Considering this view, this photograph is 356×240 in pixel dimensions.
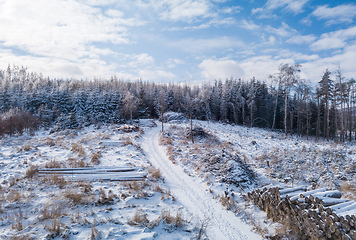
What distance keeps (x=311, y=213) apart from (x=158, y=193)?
19.8ft

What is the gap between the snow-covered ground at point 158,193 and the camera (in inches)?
223

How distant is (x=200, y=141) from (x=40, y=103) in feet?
139

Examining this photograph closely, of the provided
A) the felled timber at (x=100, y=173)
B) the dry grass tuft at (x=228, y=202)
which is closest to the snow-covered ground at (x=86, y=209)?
the felled timber at (x=100, y=173)

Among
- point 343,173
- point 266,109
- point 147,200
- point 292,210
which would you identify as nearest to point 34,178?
point 147,200

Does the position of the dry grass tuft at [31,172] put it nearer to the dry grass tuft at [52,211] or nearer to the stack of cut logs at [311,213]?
the dry grass tuft at [52,211]

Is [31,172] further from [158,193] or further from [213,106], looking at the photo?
[213,106]

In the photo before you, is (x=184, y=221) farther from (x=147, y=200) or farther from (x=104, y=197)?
(x=104, y=197)

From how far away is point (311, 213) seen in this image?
17.9 ft

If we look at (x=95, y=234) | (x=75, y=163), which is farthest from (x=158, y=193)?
(x=75, y=163)

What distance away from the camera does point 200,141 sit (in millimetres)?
21438

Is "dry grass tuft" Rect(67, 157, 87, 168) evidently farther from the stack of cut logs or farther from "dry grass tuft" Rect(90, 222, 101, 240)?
the stack of cut logs

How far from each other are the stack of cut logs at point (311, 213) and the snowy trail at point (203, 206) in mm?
1200

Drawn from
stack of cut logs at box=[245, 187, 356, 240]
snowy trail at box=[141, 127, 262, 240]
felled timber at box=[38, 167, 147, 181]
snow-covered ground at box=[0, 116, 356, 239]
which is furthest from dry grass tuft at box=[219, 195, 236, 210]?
felled timber at box=[38, 167, 147, 181]

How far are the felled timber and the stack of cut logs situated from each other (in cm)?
664
